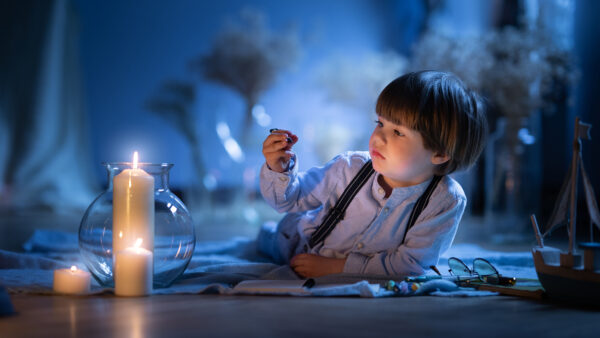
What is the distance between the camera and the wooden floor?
86cm

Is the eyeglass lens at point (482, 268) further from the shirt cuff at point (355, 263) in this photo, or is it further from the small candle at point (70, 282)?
the small candle at point (70, 282)

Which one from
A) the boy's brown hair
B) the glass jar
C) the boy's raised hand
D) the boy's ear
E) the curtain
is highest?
the curtain

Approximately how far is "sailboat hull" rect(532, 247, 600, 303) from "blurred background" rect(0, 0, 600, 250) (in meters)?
1.14

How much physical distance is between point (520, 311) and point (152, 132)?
2947 millimetres

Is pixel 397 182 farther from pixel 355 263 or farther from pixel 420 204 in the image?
pixel 355 263

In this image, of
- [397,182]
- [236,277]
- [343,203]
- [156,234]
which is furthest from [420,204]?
[156,234]

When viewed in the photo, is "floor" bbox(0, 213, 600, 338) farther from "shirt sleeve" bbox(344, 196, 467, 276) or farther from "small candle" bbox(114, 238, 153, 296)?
"shirt sleeve" bbox(344, 196, 467, 276)

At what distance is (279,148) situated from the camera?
1.31 metres

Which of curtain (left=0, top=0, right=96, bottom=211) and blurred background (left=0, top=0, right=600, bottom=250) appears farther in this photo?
curtain (left=0, top=0, right=96, bottom=211)

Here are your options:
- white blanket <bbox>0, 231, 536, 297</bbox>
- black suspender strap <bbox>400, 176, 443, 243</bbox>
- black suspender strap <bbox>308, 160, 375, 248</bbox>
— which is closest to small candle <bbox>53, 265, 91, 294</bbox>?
white blanket <bbox>0, 231, 536, 297</bbox>

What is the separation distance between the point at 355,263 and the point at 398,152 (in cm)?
25

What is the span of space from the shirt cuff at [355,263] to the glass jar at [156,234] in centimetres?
33

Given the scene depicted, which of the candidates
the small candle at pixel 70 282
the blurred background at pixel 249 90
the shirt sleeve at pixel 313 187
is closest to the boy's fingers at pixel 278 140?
the shirt sleeve at pixel 313 187

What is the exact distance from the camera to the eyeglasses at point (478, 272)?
124 centimetres
